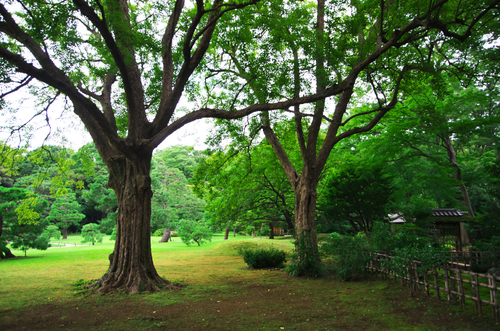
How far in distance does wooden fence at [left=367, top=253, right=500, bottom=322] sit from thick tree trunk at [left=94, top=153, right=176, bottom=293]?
562 cm

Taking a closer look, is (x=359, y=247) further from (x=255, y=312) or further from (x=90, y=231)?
(x=90, y=231)

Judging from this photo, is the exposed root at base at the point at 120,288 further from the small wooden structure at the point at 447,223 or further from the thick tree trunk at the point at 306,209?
the small wooden structure at the point at 447,223

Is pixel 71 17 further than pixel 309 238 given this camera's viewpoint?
No

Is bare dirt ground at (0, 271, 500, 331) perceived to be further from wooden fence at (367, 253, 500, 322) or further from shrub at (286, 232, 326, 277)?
shrub at (286, 232, 326, 277)

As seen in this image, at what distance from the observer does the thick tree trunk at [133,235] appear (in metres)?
7.56

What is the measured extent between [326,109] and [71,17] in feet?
27.1

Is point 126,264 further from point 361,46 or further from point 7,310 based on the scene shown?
point 361,46

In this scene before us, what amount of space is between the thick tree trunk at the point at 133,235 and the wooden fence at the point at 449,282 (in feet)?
18.5

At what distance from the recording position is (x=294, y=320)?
17.3 feet

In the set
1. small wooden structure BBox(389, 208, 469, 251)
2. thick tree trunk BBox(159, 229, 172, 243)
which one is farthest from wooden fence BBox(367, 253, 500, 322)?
thick tree trunk BBox(159, 229, 172, 243)

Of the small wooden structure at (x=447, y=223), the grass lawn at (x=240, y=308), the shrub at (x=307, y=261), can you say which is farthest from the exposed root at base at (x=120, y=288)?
the small wooden structure at (x=447, y=223)

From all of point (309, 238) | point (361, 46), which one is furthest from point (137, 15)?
point (309, 238)

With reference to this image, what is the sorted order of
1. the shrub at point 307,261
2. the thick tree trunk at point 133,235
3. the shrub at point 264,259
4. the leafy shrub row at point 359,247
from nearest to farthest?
the thick tree trunk at point 133,235, the leafy shrub row at point 359,247, the shrub at point 307,261, the shrub at point 264,259

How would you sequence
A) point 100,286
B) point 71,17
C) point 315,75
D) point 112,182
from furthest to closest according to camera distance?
1. point 315,75
2. point 112,182
3. point 100,286
4. point 71,17
